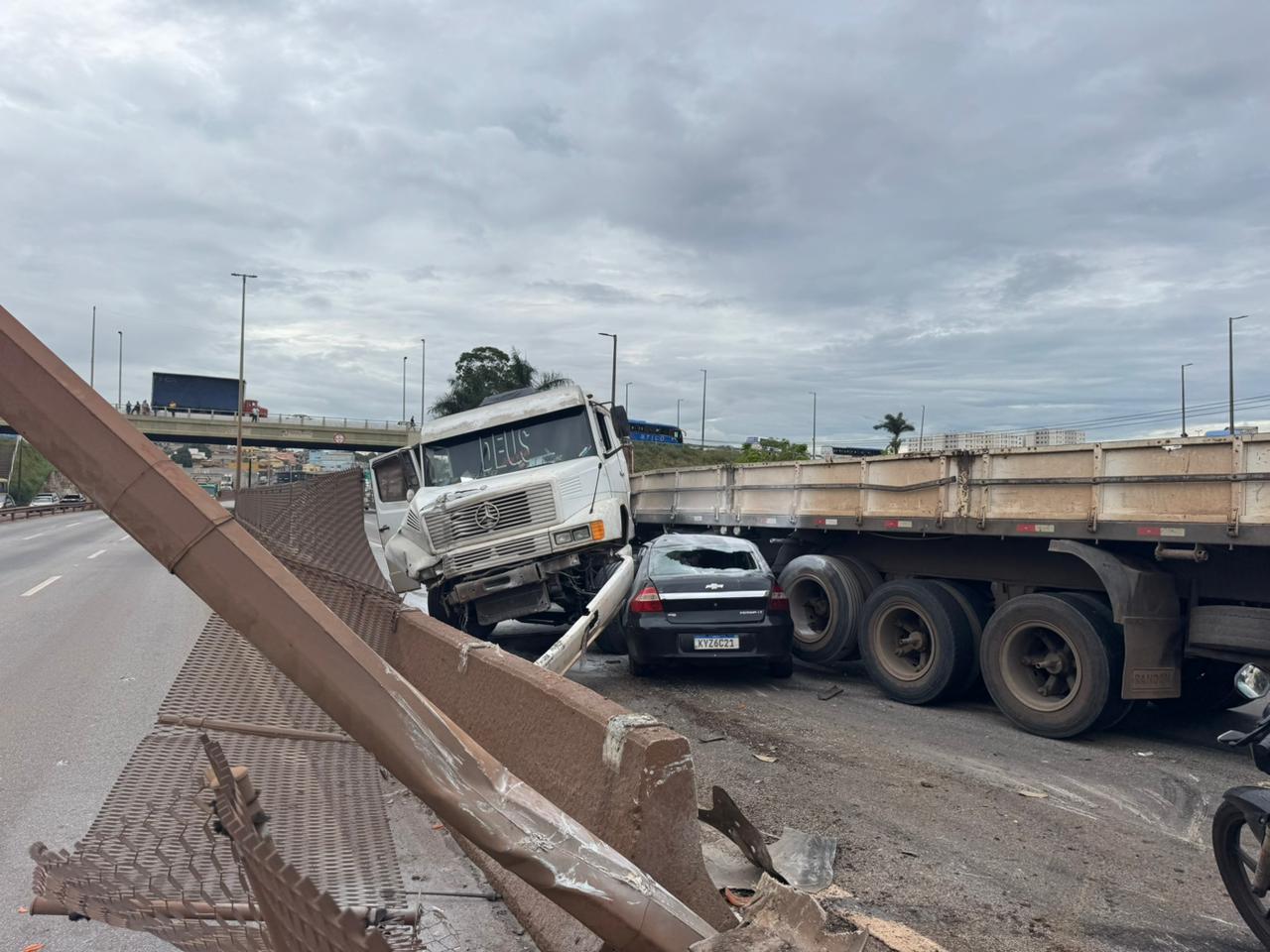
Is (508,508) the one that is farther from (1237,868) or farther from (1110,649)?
(1237,868)

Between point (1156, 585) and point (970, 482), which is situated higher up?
point (970, 482)

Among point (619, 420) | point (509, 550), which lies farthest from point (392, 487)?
Answer: point (619, 420)

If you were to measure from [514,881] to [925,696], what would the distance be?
553 cm

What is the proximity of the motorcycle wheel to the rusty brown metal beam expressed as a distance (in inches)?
118

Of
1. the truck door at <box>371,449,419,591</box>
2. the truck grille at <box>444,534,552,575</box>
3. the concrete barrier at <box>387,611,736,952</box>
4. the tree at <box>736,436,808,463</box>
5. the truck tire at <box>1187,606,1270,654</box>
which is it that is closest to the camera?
the concrete barrier at <box>387,611,736,952</box>

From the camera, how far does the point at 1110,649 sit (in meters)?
7.11

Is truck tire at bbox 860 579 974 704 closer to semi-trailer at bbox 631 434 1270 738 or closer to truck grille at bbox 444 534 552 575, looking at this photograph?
semi-trailer at bbox 631 434 1270 738

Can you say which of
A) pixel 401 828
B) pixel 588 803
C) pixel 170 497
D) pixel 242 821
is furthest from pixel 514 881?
pixel 170 497

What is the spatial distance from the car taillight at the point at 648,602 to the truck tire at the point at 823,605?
1.50 metres

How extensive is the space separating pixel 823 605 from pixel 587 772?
7070 mm

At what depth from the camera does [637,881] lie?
99.5 inches

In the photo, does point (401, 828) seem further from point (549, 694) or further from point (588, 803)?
point (588, 803)

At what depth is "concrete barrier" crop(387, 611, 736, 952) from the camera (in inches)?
135

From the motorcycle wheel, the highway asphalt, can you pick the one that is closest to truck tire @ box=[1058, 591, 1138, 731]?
the motorcycle wheel
